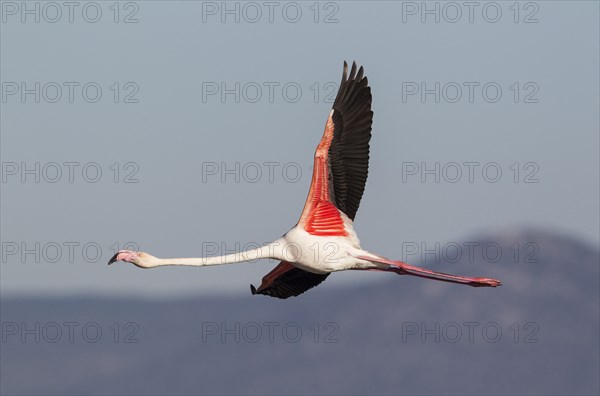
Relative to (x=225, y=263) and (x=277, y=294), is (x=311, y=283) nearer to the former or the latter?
(x=277, y=294)

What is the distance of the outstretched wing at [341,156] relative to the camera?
3103cm

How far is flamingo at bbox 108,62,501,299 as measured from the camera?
30.7 meters

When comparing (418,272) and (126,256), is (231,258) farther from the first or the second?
(418,272)

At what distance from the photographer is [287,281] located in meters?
33.3

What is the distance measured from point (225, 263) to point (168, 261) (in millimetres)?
1473

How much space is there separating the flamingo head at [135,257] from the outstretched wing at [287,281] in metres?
4.56

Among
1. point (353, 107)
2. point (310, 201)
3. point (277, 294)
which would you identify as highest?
point (353, 107)

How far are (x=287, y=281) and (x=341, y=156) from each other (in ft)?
13.3

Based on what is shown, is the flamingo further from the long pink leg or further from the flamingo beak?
the flamingo beak

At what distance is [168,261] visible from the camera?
96.2 ft

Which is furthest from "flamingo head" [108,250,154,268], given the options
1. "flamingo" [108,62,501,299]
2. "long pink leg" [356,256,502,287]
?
"long pink leg" [356,256,502,287]

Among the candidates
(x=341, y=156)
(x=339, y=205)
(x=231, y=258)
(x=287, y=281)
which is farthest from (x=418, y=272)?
(x=231, y=258)

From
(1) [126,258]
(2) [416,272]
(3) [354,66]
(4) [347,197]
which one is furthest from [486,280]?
(1) [126,258]

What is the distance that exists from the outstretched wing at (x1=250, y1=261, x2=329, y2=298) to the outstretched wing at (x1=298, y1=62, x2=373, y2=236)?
2063mm
